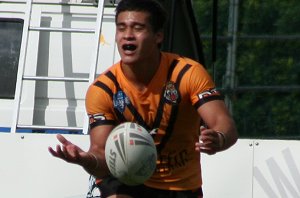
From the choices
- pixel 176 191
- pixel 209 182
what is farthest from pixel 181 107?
pixel 209 182

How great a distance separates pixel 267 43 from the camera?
14.8 m

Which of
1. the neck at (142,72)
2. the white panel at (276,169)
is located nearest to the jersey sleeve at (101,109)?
the neck at (142,72)

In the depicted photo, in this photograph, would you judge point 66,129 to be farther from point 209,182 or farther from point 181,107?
point 181,107

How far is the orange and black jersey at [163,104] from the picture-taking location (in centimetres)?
695

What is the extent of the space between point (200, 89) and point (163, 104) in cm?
23

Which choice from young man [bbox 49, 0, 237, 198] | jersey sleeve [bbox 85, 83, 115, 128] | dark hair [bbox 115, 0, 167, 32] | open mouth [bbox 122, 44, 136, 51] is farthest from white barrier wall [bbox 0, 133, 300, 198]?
open mouth [bbox 122, 44, 136, 51]

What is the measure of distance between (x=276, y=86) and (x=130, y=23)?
790cm

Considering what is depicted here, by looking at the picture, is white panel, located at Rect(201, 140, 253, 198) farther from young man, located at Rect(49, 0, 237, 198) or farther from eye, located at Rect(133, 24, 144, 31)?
eye, located at Rect(133, 24, 144, 31)

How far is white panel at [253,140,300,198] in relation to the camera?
858 cm

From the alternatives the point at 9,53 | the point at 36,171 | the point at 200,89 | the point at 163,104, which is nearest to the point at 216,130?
the point at 200,89

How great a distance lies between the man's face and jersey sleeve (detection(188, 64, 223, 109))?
26 centimetres

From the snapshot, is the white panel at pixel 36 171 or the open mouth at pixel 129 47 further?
the white panel at pixel 36 171

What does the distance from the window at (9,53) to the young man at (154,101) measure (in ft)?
10.8

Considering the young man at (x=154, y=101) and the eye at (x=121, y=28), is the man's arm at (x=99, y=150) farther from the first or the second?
the eye at (x=121, y=28)
